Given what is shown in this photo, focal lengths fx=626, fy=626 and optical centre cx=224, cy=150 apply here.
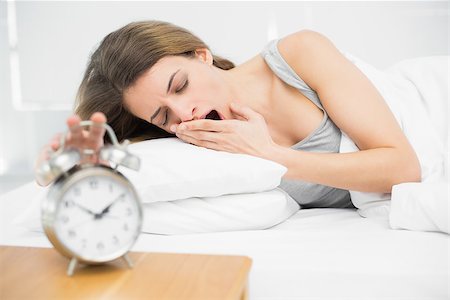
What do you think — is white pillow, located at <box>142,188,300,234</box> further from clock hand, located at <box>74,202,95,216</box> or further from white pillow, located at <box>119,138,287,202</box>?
clock hand, located at <box>74,202,95,216</box>

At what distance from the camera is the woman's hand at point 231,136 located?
5.48ft

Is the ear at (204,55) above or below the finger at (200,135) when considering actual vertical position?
above

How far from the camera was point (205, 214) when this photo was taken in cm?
157

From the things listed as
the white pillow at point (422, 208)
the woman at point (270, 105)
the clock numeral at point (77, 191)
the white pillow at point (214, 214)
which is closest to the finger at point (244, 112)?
the woman at point (270, 105)

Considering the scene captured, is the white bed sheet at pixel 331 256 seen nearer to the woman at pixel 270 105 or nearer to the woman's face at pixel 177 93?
the woman at pixel 270 105

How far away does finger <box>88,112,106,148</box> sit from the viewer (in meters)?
1.07

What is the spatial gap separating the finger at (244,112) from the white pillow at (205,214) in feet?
0.86

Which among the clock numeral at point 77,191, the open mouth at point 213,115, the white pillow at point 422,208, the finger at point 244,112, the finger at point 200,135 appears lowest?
the white pillow at point 422,208

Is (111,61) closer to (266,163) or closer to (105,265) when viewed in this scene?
(266,163)

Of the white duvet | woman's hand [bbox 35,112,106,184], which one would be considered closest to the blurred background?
the white duvet

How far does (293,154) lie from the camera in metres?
1.67

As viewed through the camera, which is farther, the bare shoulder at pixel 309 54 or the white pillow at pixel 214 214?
the bare shoulder at pixel 309 54

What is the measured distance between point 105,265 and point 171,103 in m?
0.73

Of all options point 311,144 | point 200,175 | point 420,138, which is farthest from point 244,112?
point 420,138
